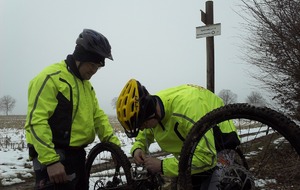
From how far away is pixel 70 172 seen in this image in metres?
3.23

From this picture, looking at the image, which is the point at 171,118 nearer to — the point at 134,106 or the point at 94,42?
the point at 134,106

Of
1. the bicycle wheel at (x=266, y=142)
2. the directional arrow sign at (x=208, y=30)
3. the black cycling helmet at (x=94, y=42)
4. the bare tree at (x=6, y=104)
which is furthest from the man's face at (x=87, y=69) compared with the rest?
the bare tree at (x=6, y=104)

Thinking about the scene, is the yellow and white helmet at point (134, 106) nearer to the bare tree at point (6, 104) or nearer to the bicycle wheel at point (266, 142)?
the bicycle wheel at point (266, 142)

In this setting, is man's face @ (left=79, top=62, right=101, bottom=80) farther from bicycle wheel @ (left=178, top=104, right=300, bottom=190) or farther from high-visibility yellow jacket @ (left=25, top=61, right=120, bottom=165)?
bicycle wheel @ (left=178, top=104, right=300, bottom=190)

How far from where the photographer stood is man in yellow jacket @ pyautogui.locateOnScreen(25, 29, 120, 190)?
2.76 metres

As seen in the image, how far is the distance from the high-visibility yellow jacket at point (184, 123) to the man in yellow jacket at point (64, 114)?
0.78 meters

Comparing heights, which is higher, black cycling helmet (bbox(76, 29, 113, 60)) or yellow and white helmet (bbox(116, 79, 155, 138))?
black cycling helmet (bbox(76, 29, 113, 60))

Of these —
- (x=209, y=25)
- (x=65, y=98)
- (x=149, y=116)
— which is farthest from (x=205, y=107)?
(x=209, y=25)

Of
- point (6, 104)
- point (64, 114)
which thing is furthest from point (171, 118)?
point (6, 104)

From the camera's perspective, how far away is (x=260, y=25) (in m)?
8.42

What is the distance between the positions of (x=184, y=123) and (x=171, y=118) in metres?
0.16

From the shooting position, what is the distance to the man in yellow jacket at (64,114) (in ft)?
9.05

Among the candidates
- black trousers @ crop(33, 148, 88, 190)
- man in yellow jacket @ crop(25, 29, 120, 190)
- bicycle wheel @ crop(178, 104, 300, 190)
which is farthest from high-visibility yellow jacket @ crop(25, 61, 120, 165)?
bicycle wheel @ crop(178, 104, 300, 190)

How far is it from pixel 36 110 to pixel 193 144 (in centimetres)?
143
